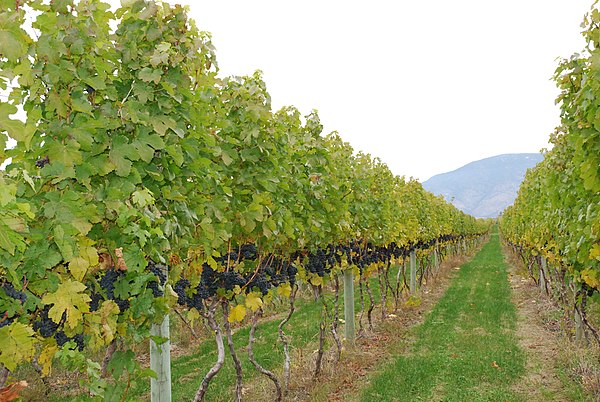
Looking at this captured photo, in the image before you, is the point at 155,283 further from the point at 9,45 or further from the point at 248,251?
the point at 248,251

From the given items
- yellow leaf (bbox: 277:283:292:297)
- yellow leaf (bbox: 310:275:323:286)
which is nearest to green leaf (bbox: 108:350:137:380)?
yellow leaf (bbox: 277:283:292:297)

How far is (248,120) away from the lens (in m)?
5.07

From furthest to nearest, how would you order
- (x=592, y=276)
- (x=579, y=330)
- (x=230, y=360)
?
(x=230, y=360) → (x=579, y=330) → (x=592, y=276)

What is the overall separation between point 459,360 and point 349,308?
7.41ft

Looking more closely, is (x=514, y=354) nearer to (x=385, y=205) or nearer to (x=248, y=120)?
(x=385, y=205)

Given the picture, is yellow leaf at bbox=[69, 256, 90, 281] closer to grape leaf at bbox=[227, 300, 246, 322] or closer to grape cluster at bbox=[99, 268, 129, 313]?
grape cluster at bbox=[99, 268, 129, 313]

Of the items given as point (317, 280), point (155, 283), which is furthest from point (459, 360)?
point (155, 283)

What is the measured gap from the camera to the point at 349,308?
32.2ft

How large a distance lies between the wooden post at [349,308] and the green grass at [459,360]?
1.06m

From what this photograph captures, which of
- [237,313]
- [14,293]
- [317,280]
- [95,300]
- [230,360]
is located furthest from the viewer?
[230,360]

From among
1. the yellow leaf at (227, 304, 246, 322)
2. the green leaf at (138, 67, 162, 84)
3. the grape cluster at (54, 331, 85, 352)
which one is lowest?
the yellow leaf at (227, 304, 246, 322)

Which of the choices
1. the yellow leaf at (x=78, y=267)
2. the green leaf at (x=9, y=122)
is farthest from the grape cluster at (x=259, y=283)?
the green leaf at (x=9, y=122)

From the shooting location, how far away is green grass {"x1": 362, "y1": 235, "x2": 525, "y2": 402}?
24.0 ft

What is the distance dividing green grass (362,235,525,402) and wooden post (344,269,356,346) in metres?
1.06
